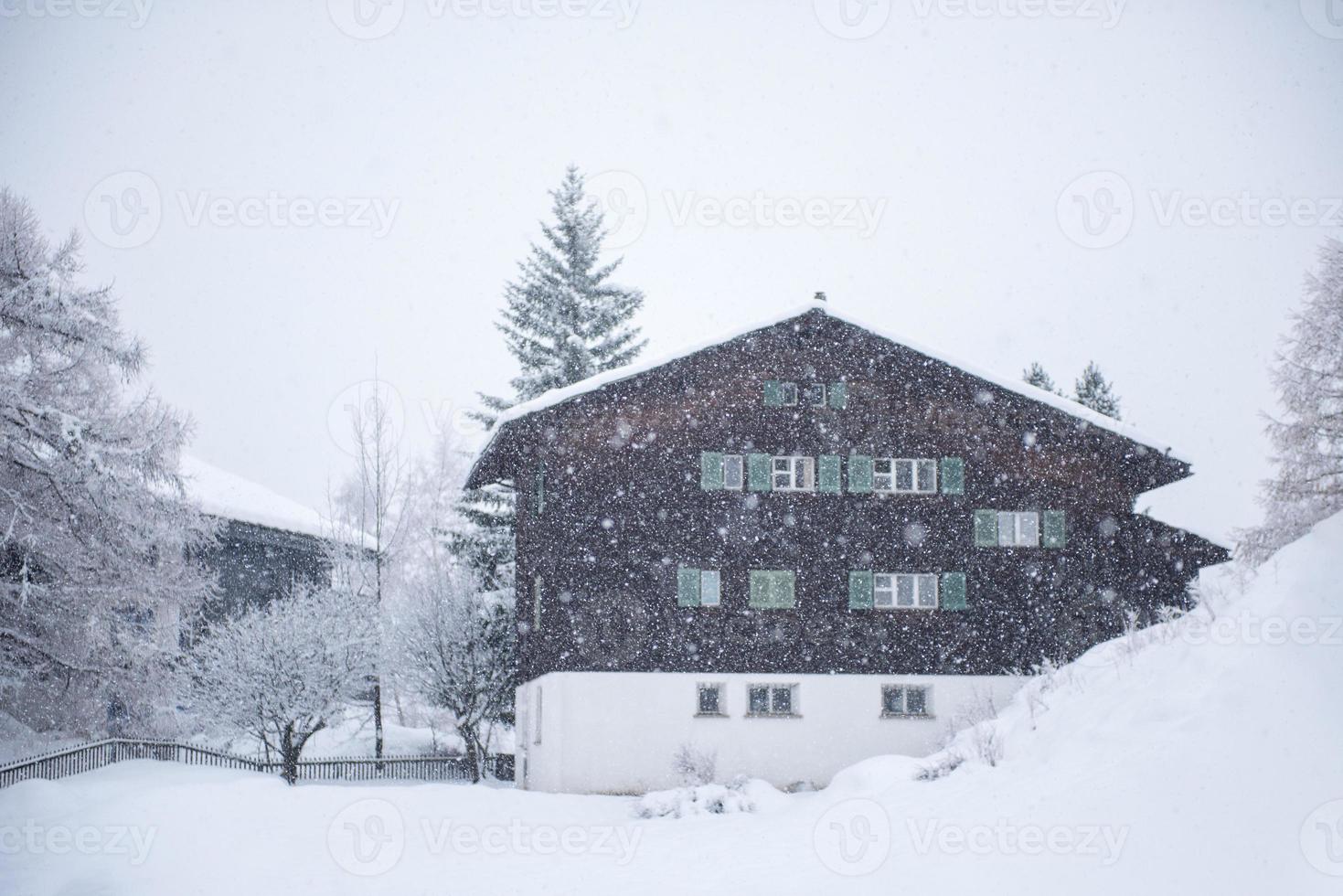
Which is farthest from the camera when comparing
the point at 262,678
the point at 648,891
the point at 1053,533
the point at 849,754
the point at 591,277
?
the point at 591,277

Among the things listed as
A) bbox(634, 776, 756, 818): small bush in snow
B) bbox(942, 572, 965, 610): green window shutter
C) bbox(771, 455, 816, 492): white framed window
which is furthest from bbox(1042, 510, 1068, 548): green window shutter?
bbox(634, 776, 756, 818): small bush in snow

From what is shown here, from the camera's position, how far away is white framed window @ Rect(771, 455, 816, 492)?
81.2 ft

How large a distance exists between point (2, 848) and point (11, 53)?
2580 centimetres

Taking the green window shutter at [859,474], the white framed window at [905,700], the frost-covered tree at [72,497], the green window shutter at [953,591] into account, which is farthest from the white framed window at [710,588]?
the frost-covered tree at [72,497]

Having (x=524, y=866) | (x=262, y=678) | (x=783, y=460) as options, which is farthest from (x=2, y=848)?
(x=783, y=460)

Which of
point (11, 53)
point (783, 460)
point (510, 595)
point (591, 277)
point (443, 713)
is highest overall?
point (11, 53)

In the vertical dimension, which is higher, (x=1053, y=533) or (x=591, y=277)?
(x=591, y=277)

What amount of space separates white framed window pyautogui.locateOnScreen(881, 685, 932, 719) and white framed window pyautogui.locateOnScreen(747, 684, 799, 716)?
1.80m

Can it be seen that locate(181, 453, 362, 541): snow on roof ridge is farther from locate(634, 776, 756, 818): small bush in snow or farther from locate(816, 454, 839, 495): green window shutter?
locate(634, 776, 756, 818): small bush in snow

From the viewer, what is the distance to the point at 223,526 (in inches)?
1101

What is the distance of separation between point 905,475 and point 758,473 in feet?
10.4

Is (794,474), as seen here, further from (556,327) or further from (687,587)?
(556,327)

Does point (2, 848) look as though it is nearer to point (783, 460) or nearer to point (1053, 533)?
A: point (783, 460)

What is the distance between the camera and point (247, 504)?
37.0 m
